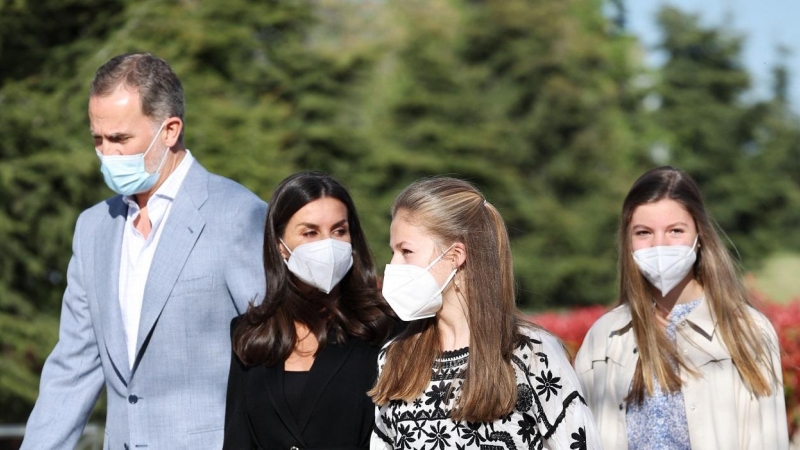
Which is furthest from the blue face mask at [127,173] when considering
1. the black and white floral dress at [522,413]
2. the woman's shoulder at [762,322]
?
the woman's shoulder at [762,322]

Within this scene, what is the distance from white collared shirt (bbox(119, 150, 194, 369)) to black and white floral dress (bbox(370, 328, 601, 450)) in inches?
45.1

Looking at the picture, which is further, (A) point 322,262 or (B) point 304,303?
(B) point 304,303

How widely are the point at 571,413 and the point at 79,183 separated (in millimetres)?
9888

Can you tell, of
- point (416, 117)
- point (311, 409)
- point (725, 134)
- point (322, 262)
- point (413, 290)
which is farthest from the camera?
point (725, 134)

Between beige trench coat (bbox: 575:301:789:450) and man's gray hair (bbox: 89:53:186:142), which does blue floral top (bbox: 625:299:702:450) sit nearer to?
beige trench coat (bbox: 575:301:789:450)

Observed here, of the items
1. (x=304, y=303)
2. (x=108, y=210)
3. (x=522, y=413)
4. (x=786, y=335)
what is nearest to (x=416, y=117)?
(x=786, y=335)

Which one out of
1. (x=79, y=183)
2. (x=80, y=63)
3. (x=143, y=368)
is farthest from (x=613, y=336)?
(x=80, y=63)

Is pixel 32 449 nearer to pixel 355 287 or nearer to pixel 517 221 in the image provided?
pixel 355 287

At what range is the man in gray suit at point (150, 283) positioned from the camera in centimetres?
397

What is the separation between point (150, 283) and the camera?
4.00 metres

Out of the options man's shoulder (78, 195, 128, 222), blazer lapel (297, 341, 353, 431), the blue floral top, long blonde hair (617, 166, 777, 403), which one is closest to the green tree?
long blonde hair (617, 166, 777, 403)

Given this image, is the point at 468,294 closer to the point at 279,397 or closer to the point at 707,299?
the point at 279,397

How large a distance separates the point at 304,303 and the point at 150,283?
1.83 feet

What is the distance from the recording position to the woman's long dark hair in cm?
385
